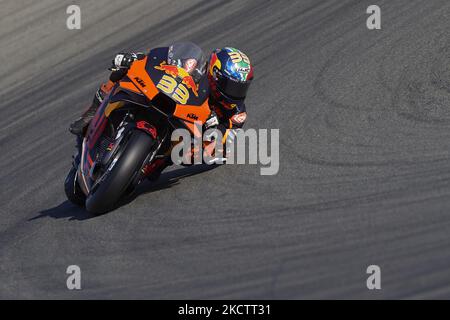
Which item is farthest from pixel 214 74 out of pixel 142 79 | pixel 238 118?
pixel 142 79

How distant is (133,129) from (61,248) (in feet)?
3.59

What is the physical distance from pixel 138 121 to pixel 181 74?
0.54 meters

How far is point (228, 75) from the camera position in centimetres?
843

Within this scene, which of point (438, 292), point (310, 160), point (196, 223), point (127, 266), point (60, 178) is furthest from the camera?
point (60, 178)

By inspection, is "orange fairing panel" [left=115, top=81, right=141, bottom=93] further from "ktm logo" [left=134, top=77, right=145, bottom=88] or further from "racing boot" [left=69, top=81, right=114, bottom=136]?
"racing boot" [left=69, top=81, right=114, bottom=136]

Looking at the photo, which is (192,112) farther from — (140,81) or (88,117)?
(88,117)

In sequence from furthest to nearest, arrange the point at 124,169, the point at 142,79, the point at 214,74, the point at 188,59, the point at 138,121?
the point at 214,74
the point at 188,59
the point at 142,79
the point at 138,121
the point at 124,169

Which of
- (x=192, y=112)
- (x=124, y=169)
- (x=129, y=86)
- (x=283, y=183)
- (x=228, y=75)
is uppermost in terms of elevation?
(x=228, y=75)

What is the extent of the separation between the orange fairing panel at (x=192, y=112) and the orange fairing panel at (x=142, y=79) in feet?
0.77

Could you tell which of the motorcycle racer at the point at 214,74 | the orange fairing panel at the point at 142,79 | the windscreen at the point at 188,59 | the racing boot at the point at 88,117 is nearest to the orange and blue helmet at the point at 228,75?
the motorcycle racer at the point at 214,74

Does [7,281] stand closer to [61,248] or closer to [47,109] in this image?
[61,248]

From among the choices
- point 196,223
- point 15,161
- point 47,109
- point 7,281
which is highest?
point 47,109
